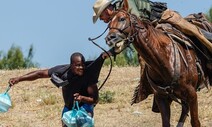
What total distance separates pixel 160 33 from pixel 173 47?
25cm

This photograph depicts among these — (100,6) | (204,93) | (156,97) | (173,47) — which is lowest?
(204,93)

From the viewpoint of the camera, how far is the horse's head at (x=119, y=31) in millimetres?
8297

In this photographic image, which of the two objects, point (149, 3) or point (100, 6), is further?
point (149, 3)

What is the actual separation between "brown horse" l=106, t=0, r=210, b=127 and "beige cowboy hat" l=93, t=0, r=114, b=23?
1.00 ft

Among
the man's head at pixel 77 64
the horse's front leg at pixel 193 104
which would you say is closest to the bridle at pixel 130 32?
the man's head at pixel 77 64

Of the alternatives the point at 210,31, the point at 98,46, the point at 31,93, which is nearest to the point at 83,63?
the point at 98,46

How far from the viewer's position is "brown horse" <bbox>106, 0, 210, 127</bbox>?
8984 mm

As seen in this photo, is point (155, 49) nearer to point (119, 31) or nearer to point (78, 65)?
point (119, 31)

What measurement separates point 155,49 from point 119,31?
0.87 meters

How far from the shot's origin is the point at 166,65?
919 cm

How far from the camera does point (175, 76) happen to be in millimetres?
9195

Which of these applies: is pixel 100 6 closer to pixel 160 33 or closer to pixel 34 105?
pixel 160 33

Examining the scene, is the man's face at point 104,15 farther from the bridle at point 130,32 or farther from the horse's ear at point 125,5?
the bridle at point 130,32

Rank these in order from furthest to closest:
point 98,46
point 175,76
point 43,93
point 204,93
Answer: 1. point 43,93
2. point 204,93
3. point 175,76
4. point 98,46
